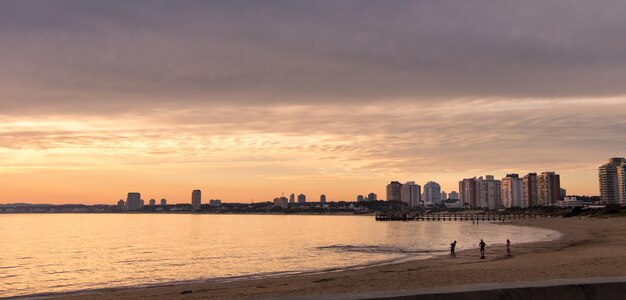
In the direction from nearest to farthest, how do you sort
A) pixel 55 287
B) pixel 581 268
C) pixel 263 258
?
pixel 581 268
pixel 55 287
pixel 263 258

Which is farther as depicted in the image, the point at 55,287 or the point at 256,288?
the point at 55,287

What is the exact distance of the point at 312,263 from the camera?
42.6m

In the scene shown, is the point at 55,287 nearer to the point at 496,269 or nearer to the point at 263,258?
the point at 263,258

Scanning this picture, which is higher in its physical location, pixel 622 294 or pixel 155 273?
pixel 622 294

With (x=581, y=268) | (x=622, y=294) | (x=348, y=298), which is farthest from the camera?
(x=581, y=268)

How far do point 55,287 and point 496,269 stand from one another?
26.9 metres

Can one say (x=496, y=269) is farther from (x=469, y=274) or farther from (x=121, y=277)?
(x=121, y=277)

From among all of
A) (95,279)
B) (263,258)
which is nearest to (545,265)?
(263,258)

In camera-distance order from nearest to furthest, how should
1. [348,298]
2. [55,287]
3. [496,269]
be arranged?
[348,298] → [496,269] → [55,287]

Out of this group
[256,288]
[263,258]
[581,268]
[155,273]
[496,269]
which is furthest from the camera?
[263,258]

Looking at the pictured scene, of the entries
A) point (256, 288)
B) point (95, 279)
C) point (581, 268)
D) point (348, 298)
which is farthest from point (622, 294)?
point (95, 279)

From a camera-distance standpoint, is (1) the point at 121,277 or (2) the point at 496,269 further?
(1) the point at 121,277

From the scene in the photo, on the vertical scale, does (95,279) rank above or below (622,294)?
below

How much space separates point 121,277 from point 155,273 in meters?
2.70
